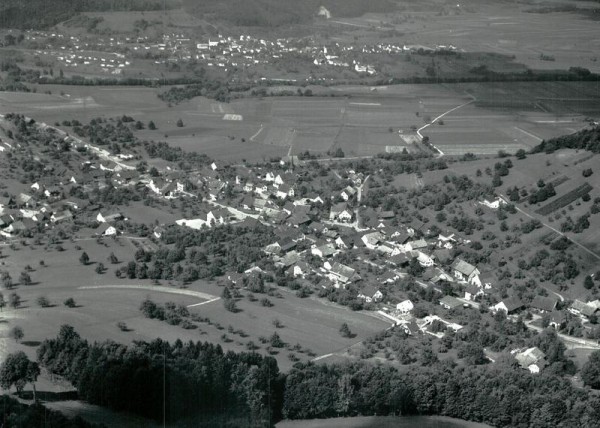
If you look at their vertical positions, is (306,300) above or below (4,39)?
below

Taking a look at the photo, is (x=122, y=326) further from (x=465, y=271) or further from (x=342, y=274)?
(x=465, y=271)

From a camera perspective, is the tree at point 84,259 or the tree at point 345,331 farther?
the tree at point 84,259

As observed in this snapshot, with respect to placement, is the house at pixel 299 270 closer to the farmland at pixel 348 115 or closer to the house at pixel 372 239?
the house at pixel 372 239

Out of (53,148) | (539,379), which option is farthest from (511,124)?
(539,379)

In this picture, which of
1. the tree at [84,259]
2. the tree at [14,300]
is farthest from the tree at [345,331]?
the tree at [84,259]

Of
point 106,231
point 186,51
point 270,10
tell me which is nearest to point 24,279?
point 106,231

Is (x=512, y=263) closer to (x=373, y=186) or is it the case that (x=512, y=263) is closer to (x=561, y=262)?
(x=561, y=262)
